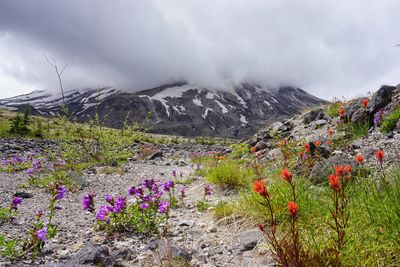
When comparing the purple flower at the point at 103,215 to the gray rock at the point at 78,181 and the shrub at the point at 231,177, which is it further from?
the gray rock at the point at 78,181

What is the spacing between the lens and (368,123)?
10.3 meters

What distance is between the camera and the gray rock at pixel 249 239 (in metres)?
3.79

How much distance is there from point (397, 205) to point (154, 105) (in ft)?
577

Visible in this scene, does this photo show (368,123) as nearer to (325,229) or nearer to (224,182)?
(224,182)

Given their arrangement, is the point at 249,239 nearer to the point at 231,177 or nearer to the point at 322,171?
A: the point at 322,171

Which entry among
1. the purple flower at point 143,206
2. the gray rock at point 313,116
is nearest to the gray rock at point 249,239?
the purple flower at point 143,206

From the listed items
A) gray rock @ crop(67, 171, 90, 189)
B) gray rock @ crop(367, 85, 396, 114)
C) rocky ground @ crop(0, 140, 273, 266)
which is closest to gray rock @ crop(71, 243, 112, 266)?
rocky ground @ crop(0, 140, 273, 266)

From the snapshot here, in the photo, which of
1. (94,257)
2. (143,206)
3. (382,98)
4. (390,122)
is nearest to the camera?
(94,257)

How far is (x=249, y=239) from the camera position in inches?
154

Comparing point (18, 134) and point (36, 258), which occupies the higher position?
point (18, 134)

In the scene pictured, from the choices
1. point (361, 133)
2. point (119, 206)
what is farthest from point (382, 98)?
point (119, 206)

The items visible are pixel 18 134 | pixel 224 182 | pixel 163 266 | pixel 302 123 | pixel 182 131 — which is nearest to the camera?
pixel 163 266

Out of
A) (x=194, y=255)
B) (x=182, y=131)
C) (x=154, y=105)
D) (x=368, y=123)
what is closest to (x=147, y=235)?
(x=194, y=255)

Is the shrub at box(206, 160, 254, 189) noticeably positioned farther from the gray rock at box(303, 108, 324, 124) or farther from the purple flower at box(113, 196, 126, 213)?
the gray rock at box(303, 108, 324, 124)
